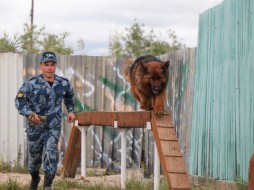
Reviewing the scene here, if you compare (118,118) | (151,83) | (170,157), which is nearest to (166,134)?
(170,157)

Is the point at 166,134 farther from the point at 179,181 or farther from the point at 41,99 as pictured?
the point at 41,99

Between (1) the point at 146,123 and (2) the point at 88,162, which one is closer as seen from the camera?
(1) the point at 146,123

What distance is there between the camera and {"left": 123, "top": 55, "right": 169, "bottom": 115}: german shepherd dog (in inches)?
351

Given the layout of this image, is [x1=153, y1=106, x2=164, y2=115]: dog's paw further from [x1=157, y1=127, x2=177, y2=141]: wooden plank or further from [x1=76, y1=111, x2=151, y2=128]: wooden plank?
[x1=157, y1=127, x2=177, y2=141]: wooden plank

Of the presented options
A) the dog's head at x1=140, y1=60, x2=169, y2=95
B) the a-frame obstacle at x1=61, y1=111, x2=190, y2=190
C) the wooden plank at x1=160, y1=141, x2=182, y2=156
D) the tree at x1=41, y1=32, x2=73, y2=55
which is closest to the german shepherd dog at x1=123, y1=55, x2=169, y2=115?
the dog's head at x1=140, y1=60, x2=169, y2=95

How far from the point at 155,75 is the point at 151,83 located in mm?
113

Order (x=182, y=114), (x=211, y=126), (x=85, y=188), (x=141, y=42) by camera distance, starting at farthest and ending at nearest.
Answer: (x=141, y=42), (x=182, y=114), (x=211, y=126), (x=85, y=188)

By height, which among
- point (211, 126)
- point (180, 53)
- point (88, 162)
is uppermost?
point (180, 53)

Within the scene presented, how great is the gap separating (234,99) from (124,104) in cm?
459

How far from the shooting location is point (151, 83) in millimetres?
9008

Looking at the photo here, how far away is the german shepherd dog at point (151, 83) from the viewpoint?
8906mm

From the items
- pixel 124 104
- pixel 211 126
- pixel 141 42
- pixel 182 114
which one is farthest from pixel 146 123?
pixel 141 42

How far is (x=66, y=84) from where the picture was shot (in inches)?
336

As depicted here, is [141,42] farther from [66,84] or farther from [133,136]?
[66,84]
